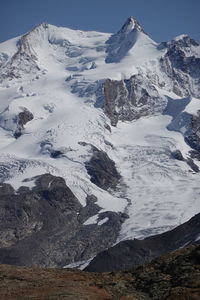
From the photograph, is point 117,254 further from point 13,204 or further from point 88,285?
point 88,285

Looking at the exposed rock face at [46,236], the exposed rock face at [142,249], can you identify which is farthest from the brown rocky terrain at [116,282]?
the exposed rock face at [46,236]

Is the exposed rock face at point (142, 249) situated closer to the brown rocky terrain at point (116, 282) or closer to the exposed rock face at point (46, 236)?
the exposed rock face at point (46, 236)

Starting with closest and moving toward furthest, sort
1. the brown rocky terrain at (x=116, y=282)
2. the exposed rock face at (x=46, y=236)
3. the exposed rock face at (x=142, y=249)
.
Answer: the brown rocky terrain at (x=116, y=282)
the exposed rock face at (x=142, y=249)
the exposed rock face at (x=46, y=236)

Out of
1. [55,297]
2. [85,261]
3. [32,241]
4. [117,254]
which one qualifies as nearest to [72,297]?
[55,297]

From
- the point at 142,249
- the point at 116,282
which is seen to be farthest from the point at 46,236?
Answer: the point at 116,282

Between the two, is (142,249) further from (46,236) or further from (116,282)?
(116,282)

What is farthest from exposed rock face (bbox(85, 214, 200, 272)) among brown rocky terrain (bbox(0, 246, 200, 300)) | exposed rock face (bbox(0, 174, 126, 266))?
brown rocky terrain (bbox(0, 246, 200, 300))
